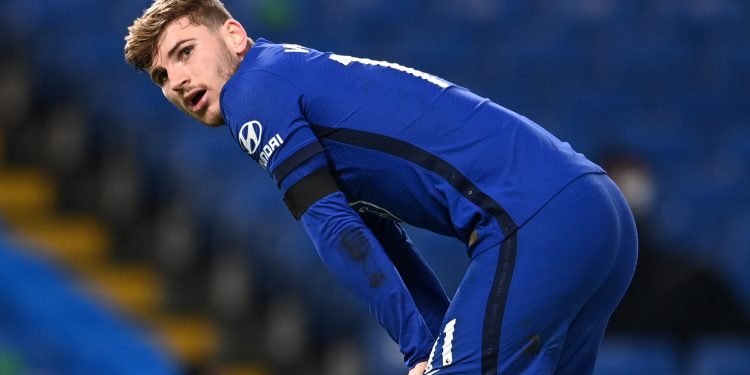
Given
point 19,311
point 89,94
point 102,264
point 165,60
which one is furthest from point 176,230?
point 165,60

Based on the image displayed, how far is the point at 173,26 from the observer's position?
9.86 ft

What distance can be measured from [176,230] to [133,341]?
1.54 m

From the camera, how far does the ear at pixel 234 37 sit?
3.03 meters

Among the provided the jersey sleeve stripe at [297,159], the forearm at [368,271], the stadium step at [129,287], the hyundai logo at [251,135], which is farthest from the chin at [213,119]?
the stadium step at [129,287]

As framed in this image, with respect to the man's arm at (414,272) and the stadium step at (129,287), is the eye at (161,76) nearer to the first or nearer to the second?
the man's arm at (414,272)

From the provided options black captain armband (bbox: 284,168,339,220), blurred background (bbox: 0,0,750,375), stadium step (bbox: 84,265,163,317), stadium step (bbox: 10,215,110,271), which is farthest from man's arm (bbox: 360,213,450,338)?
stadium step (bbox: 10,215,110,271)

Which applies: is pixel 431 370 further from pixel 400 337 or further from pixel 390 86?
pixel 390 86

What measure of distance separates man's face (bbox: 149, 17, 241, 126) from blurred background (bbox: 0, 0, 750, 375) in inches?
140

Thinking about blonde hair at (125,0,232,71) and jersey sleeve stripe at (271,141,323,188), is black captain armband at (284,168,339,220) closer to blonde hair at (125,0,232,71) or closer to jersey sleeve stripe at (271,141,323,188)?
jersey sleeve stripe at (271,141,323,188)

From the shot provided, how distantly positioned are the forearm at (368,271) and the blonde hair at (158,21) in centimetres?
58

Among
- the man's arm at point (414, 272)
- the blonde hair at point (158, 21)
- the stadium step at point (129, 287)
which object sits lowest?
the man's arm at point (414, 272)

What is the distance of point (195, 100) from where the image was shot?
3.02 metres

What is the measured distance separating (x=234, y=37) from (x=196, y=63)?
119mm

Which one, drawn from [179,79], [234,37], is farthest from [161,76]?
[234,37]
